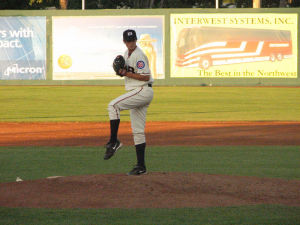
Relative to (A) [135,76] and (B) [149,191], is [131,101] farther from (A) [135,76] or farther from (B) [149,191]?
(B) [149,191]

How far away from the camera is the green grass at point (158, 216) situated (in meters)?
6.24

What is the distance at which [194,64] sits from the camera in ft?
109

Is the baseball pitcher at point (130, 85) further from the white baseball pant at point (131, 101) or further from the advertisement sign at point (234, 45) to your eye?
the advertisement sign at point (234, 45)

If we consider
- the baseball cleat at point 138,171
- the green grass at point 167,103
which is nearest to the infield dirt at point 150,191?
the baseball cleat at point 138,171

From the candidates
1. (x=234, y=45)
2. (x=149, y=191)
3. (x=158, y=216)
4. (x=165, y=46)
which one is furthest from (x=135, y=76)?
(x=234, y=45)

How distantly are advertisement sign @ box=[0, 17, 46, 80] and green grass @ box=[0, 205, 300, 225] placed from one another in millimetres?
27255

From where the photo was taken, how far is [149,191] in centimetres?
755

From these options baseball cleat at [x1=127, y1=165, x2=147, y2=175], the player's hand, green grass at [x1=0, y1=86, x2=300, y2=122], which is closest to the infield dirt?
baseball cleat at [x1=127, y1=165, x2=147, y2=175]

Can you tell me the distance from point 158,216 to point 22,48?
2823 centimetres

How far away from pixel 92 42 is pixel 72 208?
1072 inches

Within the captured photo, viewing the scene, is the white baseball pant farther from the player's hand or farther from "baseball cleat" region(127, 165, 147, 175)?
"baseball cleat" region(127, 165, 147, 175)

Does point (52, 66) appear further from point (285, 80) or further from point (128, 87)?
point (128, 87)

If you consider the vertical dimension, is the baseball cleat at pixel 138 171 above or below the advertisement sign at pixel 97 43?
below

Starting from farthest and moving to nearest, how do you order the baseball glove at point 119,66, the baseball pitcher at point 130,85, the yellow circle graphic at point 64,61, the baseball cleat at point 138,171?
1. the yellow circle graphic at point 64,61
2. the baseball cleat at point 138,171
3. the baseball pitcher at point 130,85
4. the baseball glove at point 119,66
